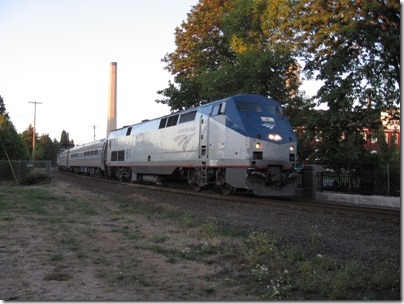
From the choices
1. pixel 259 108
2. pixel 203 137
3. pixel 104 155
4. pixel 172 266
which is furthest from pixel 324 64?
pixel 104 155

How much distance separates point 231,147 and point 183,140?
14.5 feet

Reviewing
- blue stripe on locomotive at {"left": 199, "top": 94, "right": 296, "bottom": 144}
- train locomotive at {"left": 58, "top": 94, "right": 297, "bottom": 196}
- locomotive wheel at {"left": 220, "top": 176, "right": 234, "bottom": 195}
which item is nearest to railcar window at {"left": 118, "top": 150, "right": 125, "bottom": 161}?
train locomotive at {"left": 58, "top": 94, "right": 297, "bottom": 196}

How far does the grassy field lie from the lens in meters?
5.21

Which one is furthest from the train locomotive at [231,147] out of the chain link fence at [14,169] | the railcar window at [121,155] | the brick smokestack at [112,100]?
the brick smokestack at [112,100]

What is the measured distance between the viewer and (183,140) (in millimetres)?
20328

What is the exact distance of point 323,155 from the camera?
71.4 feet

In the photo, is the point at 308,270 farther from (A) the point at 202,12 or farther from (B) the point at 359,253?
(A) the point at 202,12

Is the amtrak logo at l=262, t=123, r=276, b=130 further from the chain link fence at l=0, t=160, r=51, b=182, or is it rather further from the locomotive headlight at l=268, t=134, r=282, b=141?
the chain link fence at l=0, t=160, r=51, b=182

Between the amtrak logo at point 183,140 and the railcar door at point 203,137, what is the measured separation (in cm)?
81

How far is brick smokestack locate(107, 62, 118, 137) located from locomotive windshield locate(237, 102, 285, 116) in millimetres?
44636

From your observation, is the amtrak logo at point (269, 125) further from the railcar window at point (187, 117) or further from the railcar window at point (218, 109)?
the railcar window at point (187, 117)

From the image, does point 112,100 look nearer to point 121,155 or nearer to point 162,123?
point 121,155

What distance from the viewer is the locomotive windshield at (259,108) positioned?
16812 millimetres

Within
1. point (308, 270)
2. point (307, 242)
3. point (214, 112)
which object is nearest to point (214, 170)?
point (214, 112)
